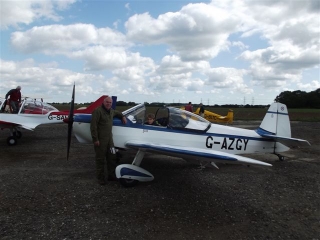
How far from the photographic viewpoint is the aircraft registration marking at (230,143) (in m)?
6.83

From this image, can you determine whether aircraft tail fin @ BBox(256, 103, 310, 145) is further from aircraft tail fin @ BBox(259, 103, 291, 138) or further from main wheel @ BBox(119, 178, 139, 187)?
main wheel @ BBox(119, 178, 139, 187)

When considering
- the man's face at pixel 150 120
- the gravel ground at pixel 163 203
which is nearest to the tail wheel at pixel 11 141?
the gravel ground at pixel 163 203

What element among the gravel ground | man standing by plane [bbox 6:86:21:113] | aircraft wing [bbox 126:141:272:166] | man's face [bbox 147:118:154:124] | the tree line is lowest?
the gravel ground

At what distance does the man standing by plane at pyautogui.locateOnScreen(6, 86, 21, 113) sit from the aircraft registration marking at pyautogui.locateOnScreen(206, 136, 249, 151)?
852cm

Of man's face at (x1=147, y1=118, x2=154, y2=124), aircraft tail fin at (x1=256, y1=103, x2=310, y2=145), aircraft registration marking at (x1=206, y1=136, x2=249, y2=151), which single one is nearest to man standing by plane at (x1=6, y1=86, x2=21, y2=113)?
man's face at (x1=147, y1=118, x2=154, y2=124)

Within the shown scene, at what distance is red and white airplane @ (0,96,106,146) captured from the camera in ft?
34.7

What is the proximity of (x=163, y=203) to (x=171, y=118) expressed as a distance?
7.38 ft

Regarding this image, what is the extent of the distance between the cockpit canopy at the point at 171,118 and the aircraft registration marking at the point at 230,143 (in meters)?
0.35

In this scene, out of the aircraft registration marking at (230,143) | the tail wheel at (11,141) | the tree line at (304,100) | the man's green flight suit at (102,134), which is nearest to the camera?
the man's green flight suit at (102,134)

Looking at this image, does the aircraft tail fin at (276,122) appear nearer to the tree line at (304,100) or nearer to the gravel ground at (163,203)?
the gravel ground at (163,203)

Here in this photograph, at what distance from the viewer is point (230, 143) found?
7.03m

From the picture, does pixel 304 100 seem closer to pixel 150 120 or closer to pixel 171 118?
pixel 171 118

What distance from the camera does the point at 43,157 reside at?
28.4ft

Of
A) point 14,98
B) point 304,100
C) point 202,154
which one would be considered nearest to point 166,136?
point 202,154
